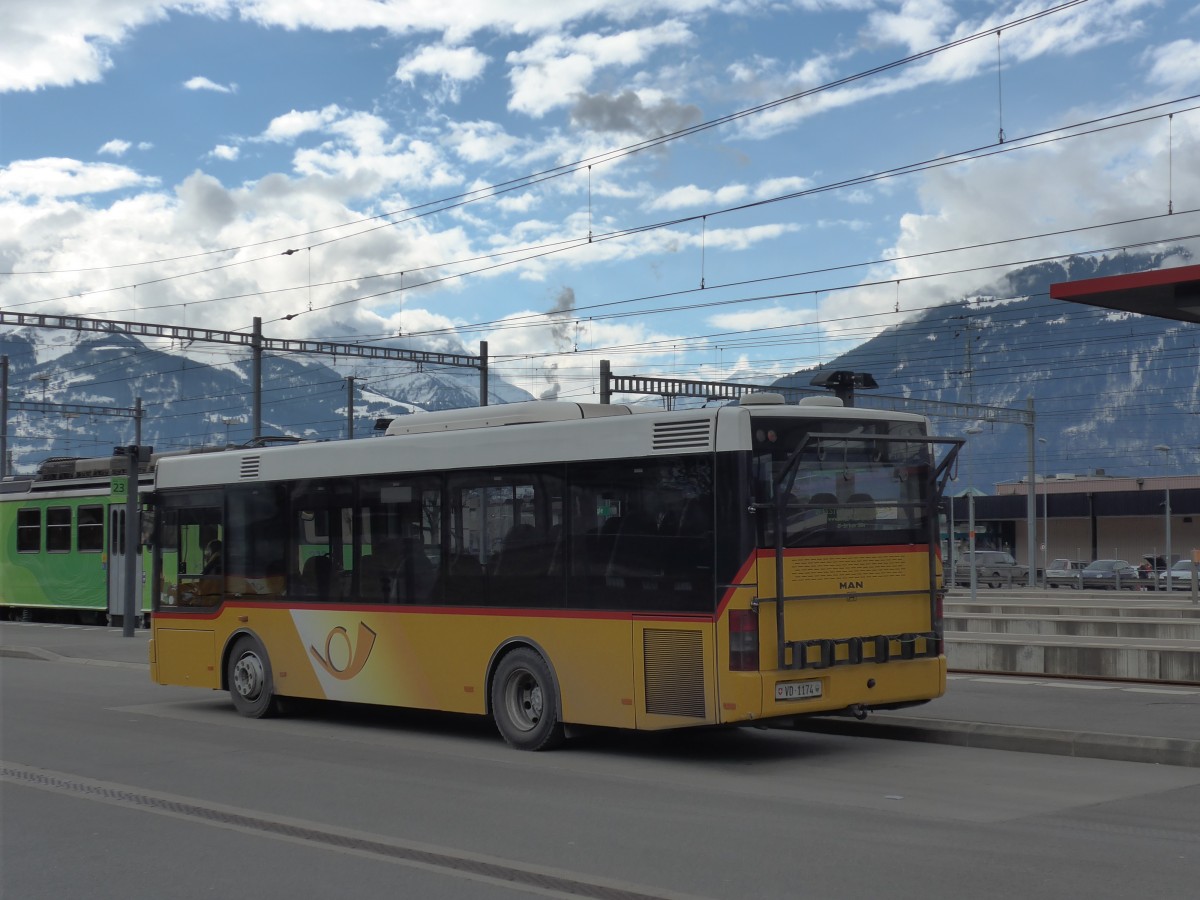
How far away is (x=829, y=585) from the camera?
38.0ft

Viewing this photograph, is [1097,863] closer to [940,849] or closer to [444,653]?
[940,849]

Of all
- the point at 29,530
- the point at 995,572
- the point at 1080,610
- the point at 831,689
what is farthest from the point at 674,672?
the point at 995,572

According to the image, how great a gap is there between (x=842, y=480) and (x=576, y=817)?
3.94 m

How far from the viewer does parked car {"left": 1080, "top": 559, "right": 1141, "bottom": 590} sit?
58.6 meters

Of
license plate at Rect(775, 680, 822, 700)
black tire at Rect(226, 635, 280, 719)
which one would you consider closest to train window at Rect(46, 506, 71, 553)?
black tire at Rect(226, 635, 280, 719)

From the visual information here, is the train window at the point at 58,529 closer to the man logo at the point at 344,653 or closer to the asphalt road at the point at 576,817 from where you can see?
the asphalt road at the point at 576,817

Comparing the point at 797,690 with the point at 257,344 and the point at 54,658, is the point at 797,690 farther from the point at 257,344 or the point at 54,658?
the point at 257,344

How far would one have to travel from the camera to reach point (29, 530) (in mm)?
36188

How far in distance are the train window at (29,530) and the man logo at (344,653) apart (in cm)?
2378

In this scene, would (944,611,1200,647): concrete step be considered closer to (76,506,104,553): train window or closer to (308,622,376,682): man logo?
(308,622,376,682): man logo

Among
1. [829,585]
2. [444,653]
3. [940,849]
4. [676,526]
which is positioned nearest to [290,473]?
[444,653]

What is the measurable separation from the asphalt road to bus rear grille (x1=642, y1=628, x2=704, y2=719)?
1.71 ft

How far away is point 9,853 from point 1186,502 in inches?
2945

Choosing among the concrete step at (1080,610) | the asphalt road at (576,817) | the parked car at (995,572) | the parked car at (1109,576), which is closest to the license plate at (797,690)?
the asphalt road at (576,817)
